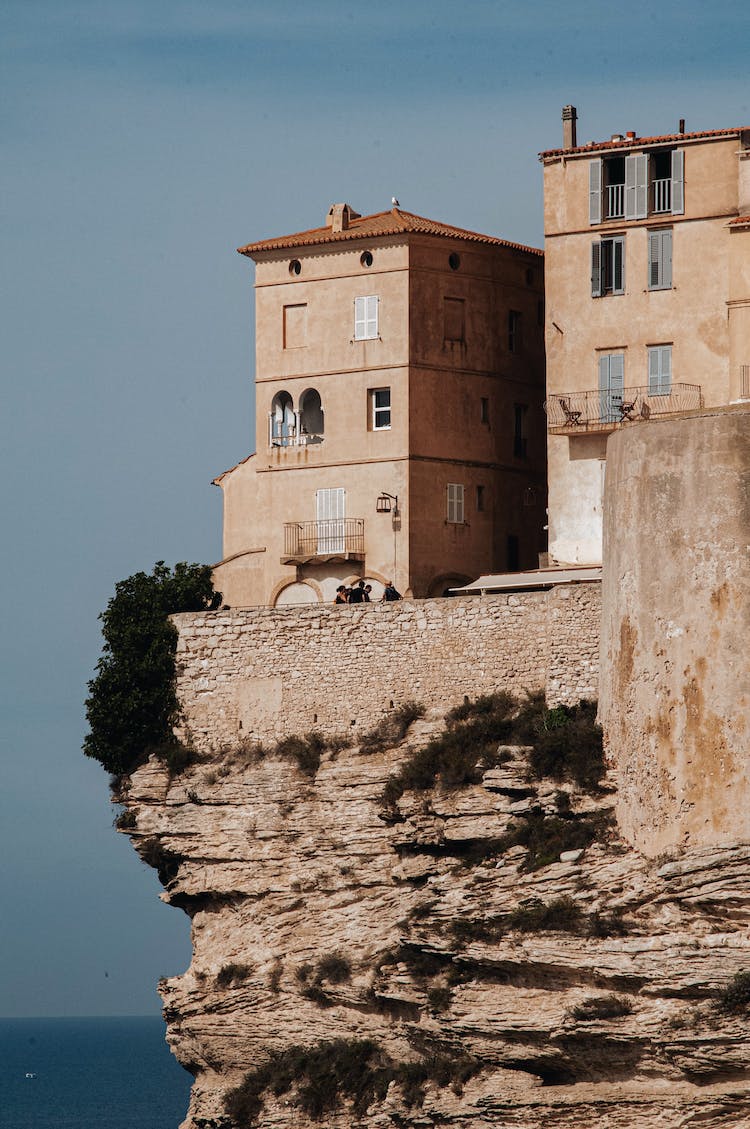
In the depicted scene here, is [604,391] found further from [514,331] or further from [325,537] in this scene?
[325,537]

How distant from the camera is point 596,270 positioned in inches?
1991

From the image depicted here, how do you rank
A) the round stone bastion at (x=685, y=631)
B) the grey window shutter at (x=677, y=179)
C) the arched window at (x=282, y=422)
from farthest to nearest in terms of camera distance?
1. the arched window at (x=282, y=422)
2. the grey window shutter at (x=677, y=179)
3. the round stone bastion at (x=685, y=631)

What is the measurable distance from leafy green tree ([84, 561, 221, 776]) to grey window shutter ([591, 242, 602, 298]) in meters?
11.2

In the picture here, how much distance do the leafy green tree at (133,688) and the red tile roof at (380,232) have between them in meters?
8.61

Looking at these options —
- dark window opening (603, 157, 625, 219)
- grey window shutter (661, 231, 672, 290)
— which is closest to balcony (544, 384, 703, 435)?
grey window shutter (661, 231, 672, 290)

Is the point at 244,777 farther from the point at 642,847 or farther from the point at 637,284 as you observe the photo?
the point at 637,284

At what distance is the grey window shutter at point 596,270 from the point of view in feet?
166

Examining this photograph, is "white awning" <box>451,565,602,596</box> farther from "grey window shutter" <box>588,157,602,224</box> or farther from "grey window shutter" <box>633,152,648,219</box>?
"grey window shutter" <box>633,152,648,219</box>

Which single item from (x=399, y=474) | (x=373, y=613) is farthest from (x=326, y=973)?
(x=399, y=474)

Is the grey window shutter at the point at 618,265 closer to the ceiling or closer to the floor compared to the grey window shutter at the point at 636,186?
closer to the floor

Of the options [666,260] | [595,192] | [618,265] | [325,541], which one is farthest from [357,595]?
[595,192]

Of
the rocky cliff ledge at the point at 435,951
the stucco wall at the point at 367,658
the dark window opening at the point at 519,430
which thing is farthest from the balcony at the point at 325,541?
the rocky cliff ledge at the point at 435,951

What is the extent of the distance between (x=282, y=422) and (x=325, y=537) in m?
2.95

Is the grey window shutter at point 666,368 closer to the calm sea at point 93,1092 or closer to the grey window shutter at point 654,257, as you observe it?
the grey window shutter at point 654,257
